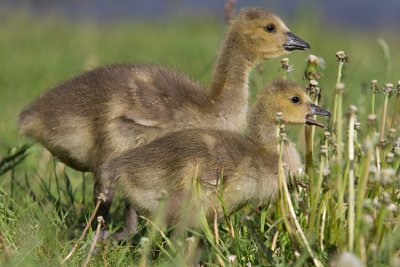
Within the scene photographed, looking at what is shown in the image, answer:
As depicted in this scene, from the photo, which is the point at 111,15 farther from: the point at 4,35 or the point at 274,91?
the point at 274,91

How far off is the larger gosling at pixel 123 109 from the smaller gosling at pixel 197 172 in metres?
0.25

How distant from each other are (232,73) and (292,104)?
0.63 m

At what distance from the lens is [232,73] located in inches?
167

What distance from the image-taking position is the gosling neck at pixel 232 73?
13.7 feet

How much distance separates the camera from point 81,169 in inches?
163

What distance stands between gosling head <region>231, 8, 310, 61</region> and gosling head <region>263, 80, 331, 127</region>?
66cm

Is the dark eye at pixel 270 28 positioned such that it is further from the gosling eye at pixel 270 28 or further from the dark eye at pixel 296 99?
the dark eye at pixel 296 99

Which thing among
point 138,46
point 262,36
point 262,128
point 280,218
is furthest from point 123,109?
point 138,46

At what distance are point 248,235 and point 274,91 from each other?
2.09 feet

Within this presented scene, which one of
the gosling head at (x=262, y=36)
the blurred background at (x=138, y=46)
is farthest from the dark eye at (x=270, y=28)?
the blurred background at (x=138, y=46)

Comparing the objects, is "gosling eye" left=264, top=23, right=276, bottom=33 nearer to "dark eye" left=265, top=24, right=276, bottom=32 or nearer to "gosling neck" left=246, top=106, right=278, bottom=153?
"dark eye" left=265, top=24, right=276, bottom=32

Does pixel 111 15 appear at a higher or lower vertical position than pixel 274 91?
lower

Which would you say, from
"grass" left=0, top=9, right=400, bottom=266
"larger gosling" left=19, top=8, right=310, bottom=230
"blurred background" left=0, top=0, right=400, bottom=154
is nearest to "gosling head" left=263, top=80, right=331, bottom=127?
"grass" left=0, top=9, right=400, bottom=266

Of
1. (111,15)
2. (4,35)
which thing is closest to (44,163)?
(4,35)
